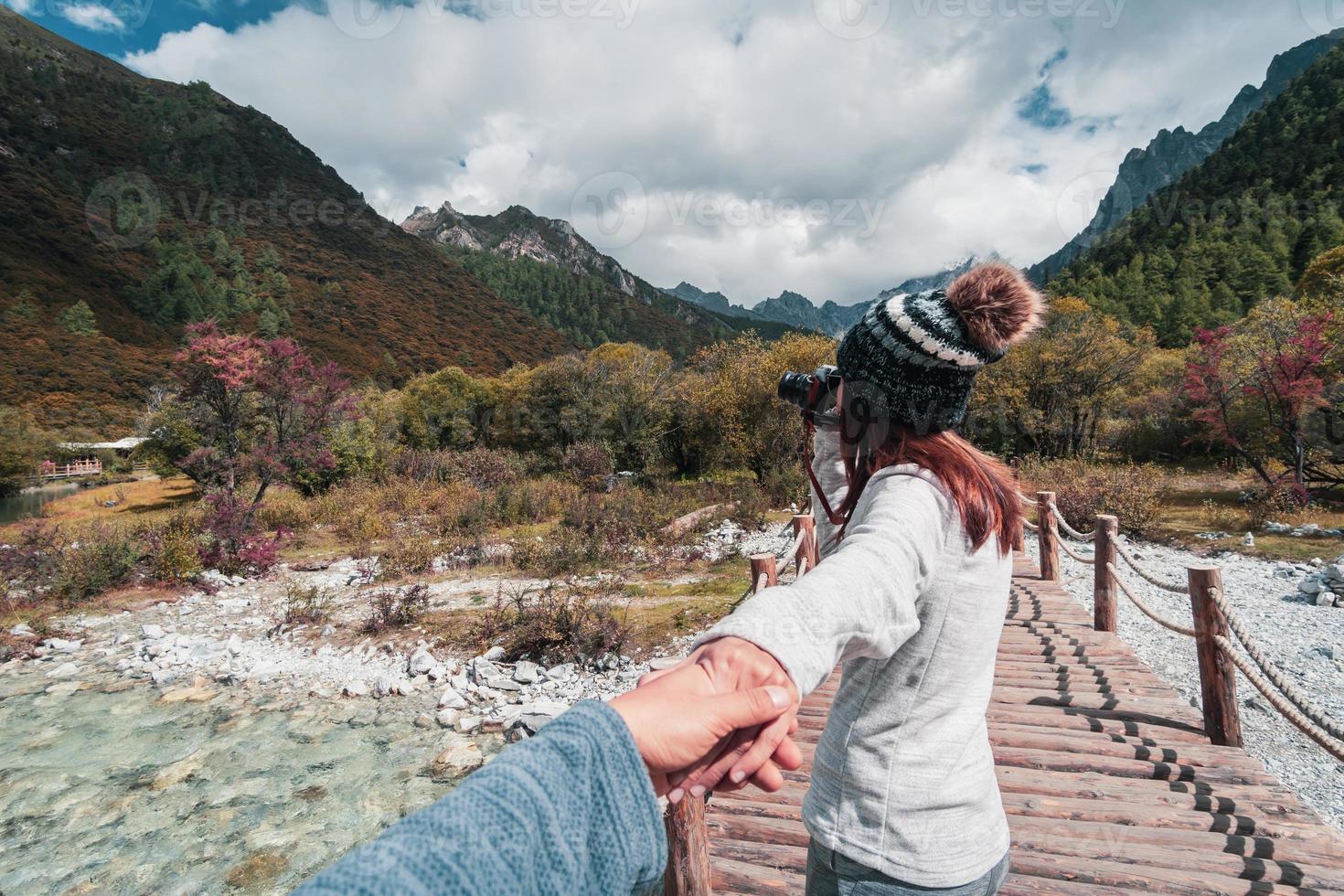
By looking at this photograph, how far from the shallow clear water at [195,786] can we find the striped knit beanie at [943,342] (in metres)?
5.12

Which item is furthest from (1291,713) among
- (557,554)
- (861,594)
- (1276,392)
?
(1276,392)

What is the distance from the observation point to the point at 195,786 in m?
4.96

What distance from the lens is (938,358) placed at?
1.04 m

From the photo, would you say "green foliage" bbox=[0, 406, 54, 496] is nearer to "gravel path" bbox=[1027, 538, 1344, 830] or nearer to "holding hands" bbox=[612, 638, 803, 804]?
"holding hands" bbox=[612, 638, 803, 804]

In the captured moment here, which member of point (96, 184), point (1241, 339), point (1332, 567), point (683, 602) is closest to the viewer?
→ point (1332, 567)

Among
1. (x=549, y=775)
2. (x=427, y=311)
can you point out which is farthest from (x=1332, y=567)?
(x=427, y=311)

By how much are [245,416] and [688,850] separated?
1224 cm

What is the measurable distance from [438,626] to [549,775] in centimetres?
813

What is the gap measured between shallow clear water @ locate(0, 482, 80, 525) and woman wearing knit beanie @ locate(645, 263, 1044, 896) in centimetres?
2853

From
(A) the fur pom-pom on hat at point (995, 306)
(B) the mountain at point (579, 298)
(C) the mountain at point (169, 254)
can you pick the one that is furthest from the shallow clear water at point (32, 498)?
(B) the mountain at point (579, 298)

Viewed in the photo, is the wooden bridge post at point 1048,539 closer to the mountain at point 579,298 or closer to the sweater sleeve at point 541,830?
the sweater sleeve at point 541,830

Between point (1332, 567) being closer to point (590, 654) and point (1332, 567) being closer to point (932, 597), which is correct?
point (590, 654)

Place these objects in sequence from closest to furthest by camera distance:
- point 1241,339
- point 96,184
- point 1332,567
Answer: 1. point 1332,567
2. point 1241,339
3. point 96,184

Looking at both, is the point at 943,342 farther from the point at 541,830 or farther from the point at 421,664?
the point at 421,664
